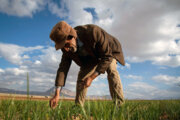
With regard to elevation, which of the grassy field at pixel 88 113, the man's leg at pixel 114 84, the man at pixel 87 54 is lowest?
the grassy field at pixel 88 113

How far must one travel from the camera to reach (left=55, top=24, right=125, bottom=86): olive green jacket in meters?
3.08

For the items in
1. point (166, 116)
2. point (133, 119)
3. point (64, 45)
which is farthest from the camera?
point (64, 45)

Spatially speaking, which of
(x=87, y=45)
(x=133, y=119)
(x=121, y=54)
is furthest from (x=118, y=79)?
(x=133, y=119)

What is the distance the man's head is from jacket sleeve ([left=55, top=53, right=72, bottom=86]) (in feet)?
Result: 2.58

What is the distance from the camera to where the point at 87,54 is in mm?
3533

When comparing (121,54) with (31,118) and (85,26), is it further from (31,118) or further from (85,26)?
(31,118)

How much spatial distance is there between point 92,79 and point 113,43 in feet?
3.26

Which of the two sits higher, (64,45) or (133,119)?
(64,45)

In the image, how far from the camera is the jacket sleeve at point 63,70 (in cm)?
355

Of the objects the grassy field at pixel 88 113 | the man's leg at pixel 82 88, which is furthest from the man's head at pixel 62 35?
the grassy field at pixel 88 113

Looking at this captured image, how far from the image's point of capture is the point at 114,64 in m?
3.48

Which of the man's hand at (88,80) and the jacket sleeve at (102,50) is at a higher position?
the jacket sleeve at (102,50)

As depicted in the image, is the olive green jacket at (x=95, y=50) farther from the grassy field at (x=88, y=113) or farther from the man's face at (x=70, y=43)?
the grassy field at (x=88, y=113)

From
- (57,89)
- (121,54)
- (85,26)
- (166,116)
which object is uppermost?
(85,26)
